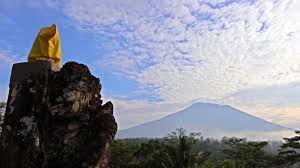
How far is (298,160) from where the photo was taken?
28312mm

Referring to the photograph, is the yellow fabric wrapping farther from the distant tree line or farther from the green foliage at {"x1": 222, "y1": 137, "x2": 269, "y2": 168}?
the green foliage at {"x1": 222, "y1": 137, "x2": 269, "y2": 168}

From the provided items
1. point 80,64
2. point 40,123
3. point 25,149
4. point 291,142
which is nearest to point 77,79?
point 80,64

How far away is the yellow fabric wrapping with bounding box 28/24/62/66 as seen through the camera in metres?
5.85

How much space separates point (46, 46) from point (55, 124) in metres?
1.19

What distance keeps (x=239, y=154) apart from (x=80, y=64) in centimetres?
2681

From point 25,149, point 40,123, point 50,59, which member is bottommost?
point 25,149

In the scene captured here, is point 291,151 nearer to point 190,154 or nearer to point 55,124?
point 190,154

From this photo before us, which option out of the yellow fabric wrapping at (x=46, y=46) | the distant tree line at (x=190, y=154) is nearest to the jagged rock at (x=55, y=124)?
the yellow fabric wrapping at (x=46, y=46)

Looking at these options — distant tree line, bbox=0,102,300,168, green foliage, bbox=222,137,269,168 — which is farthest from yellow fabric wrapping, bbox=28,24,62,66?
green foliage, bbox=222,137,269,168

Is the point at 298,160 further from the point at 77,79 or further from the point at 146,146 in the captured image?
the point at 77,79

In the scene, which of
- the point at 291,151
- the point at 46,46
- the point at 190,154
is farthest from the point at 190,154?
the point at 46,46

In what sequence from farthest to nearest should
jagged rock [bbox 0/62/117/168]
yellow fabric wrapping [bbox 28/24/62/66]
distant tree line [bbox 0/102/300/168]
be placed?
distant tree line [bbox 0/102/300/168], yellow fabric wrapping [bbox 28/24/62/66], jagged rock [bbox 0/62/117/168]

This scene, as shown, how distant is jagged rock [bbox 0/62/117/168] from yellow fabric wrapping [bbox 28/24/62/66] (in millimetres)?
288

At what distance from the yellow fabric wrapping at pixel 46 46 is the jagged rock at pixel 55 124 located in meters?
0.29
